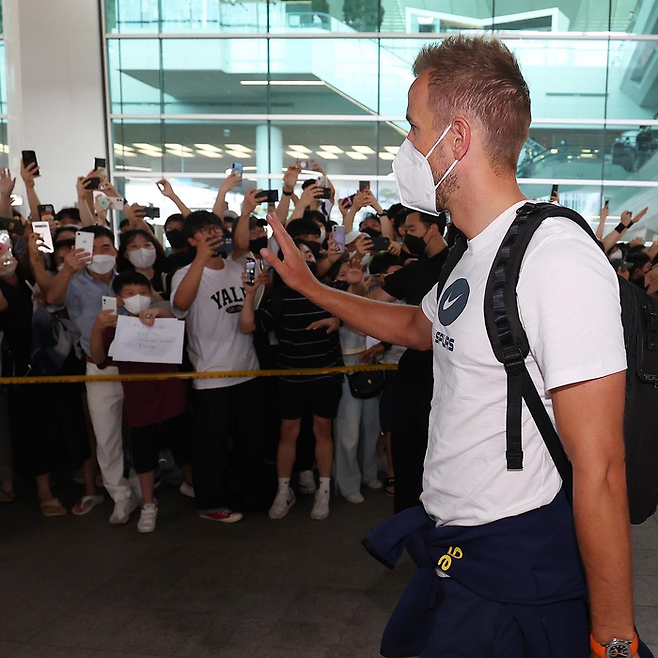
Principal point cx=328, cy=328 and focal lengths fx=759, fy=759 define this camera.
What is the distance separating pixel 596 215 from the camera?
45.5 ft

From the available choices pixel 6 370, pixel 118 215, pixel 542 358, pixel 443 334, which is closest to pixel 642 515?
pixel 542 358

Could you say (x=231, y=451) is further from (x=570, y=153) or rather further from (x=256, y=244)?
(x=570, y=153)

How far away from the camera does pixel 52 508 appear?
5172mm

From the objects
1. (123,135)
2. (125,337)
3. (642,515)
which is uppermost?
(123,135)

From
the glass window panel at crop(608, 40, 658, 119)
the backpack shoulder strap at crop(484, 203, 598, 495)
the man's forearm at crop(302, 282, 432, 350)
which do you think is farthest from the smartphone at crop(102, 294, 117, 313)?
the glass window panel at crop(608, 40, 658, 119)

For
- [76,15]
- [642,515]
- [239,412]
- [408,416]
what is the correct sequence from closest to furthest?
[642,515], [408,416], [239,412], [76,15]

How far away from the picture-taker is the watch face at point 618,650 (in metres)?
1.30

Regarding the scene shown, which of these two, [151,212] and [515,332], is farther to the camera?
[151,212]

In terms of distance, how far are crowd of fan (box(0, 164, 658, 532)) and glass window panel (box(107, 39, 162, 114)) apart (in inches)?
376

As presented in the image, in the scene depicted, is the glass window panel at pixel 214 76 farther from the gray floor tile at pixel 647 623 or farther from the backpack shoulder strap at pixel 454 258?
the backpack shoulder strap at pixel 454 258

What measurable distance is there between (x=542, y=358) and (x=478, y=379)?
0.54ft

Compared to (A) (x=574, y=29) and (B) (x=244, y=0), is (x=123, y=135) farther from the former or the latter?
(A) (x=574, y=29)

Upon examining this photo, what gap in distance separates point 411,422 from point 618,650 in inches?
111

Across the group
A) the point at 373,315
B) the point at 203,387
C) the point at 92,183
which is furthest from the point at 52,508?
the point at 373,315
